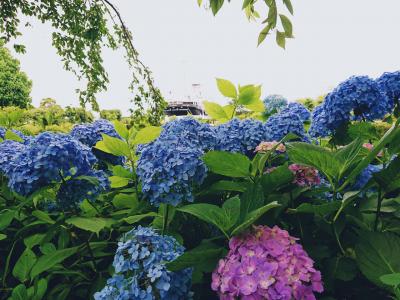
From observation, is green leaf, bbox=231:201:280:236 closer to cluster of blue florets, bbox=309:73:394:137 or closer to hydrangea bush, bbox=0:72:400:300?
hydrangea bush, bbox=0:72:400:300

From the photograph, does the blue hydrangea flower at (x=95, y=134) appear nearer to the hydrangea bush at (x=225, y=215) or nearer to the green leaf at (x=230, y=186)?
the hydrangea bush at (x=225, y=215)

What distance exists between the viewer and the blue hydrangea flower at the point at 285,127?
5.92ft

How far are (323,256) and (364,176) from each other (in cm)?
41

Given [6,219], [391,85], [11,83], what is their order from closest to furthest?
[6,219] → [391,85] → [11,83]

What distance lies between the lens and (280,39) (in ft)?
6.66

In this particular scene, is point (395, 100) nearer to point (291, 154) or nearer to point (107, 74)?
point (291, 154)

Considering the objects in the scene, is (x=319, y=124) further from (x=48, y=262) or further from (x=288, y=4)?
(x=48, y=262)

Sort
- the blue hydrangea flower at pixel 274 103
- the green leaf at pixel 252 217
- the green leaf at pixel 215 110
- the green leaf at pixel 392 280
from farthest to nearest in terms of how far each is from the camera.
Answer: the blue hydrangea flower at pixel 274 103 < the green leaf at pixel 215 110 < the green leaf at pixel 252 217 < the green leaf at pixel 392 280

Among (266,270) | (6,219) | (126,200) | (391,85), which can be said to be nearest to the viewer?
(266,270)

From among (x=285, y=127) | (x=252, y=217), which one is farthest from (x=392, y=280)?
(x=285, y=127)

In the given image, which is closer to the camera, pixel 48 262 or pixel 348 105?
pixel 48 262

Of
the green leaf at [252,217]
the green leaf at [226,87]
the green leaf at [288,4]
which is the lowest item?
the green leaf at [252,217]

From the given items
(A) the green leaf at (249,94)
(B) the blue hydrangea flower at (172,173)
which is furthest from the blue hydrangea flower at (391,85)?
(B) the blue hydrangea flower at (172,173)

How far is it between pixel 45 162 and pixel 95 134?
70 centimetres
